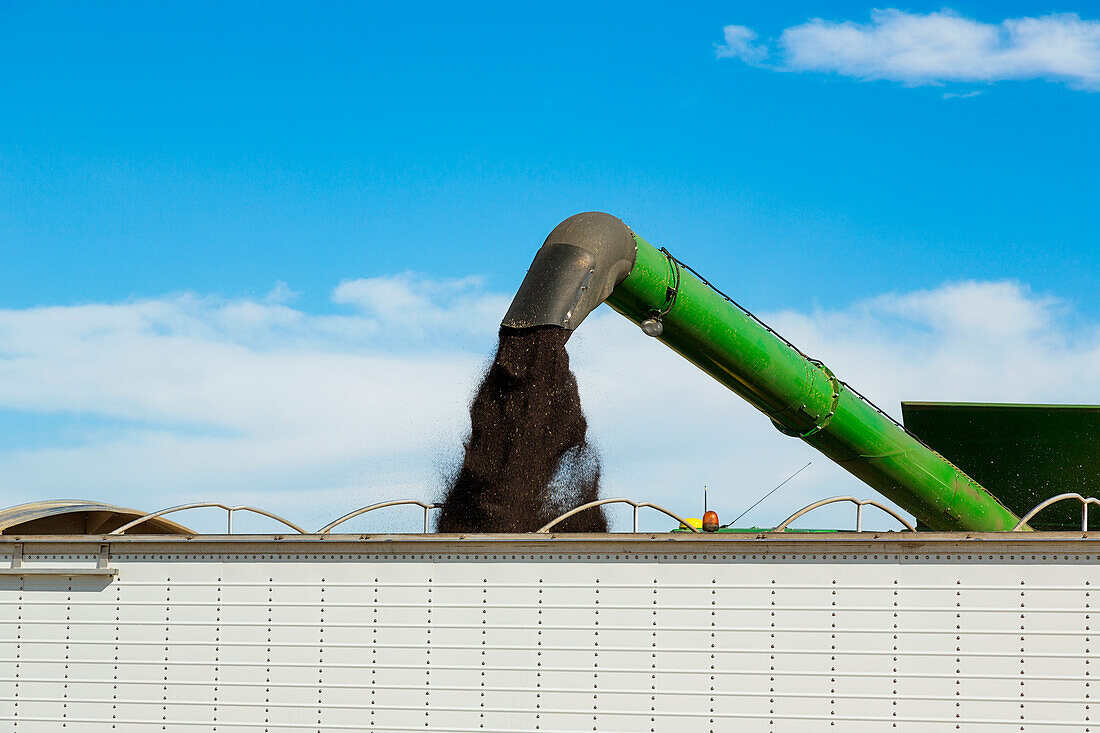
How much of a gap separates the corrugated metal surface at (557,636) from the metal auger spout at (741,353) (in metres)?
2.51

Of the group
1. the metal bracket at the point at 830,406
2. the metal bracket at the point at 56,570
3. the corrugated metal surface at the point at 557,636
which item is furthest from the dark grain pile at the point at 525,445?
the metal bracket at the point at 830,406

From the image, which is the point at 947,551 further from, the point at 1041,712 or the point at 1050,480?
the point at 1050,480

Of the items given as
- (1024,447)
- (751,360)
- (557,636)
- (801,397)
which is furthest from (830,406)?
(557,636)

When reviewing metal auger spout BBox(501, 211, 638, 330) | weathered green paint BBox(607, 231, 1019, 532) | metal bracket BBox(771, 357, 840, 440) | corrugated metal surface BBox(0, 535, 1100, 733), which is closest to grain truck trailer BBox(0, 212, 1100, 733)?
corrugated metal surface BBox(0, 535, 1100, 733)

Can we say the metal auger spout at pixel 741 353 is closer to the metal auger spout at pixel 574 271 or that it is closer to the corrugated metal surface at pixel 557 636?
the metal auger spout at pixel 574 271

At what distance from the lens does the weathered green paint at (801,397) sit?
970cm

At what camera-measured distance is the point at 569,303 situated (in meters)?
8.62

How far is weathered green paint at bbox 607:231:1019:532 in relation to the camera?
9.70 metres

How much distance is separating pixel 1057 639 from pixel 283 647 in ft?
16.4

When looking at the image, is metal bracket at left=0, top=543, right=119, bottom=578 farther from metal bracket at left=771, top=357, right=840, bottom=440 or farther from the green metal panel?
the green metal panel

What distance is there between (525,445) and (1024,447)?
6.58m

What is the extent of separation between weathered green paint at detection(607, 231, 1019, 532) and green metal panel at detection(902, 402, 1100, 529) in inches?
21.0

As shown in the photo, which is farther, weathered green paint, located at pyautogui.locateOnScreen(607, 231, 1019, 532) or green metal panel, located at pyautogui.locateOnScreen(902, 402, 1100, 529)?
green metal panel, located at pyautogui.locateOnScreen(902, 402, 1100, 529)

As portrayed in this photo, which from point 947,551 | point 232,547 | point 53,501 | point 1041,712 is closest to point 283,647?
point 232,547
